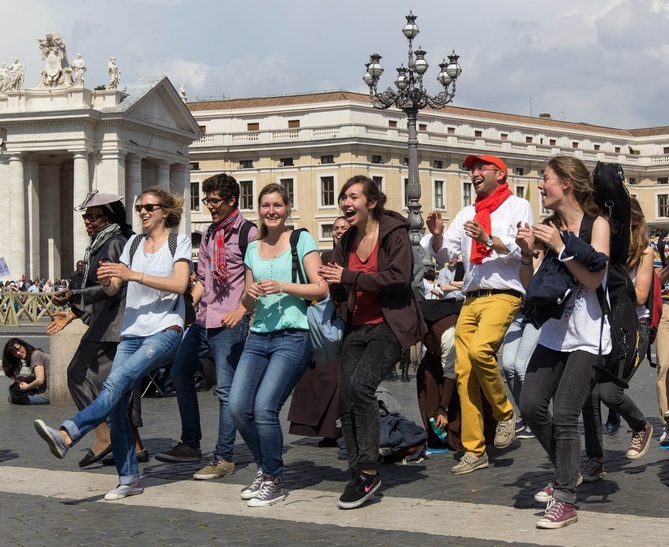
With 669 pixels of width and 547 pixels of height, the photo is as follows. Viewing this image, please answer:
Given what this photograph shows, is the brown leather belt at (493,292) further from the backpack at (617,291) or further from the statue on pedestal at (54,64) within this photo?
the statue on pedestal at (54,64)

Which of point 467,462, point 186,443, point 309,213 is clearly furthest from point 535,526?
point 309,213

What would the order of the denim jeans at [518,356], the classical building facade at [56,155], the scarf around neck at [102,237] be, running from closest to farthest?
the scarf around neck at [102,237], the denim jeans at [518,356], the classical building facade at [56,155]

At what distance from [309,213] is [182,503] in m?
69.3

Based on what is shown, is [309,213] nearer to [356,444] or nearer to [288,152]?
[288,152]

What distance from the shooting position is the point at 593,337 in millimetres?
5734

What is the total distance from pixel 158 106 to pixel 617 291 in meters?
60.0

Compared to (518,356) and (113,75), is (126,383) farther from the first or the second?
(113,75)

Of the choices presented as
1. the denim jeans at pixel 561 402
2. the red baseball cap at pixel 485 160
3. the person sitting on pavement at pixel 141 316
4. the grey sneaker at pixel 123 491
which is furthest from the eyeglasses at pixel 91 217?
the denim jeans at pixel 561 402

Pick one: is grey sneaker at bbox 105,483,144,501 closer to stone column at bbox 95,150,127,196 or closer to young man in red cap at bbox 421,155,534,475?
young man in red cap at bbox 421,155,534,475

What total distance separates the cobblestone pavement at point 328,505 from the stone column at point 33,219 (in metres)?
52.8

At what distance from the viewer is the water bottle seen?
816 cm

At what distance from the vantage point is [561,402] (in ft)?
18.6

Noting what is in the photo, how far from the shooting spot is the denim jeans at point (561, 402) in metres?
5.65

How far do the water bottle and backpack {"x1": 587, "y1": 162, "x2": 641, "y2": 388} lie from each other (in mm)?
2347
